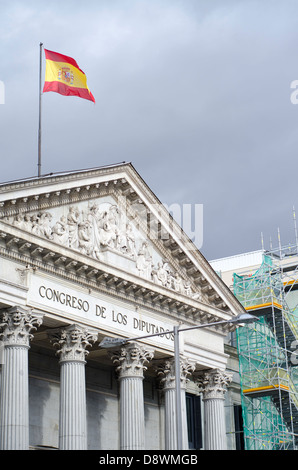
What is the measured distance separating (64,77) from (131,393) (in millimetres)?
14918

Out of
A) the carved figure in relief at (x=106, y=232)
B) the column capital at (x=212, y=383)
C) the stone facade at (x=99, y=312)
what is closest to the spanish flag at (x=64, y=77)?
the stone facade at (x=99, y=312)

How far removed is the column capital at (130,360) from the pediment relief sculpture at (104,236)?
11.2 feet

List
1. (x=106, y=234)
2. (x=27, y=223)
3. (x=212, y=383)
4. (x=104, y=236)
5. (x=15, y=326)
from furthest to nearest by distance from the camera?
(x=212, y=383)
(x=106, y=234)
(x=104, y=236)
(x=27, y=223)
(x=15, y=326)

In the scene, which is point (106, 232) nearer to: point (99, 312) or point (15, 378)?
point (99, 312)

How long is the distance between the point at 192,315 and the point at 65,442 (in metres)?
11.2

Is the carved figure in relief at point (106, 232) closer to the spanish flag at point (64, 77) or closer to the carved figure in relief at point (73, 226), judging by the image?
the carved figure in relief at point (73, 226)

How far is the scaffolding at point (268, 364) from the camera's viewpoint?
55.5 metres

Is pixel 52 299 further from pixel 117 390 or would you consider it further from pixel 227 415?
pixel 227 415

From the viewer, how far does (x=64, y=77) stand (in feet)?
143

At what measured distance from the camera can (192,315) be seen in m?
45.8

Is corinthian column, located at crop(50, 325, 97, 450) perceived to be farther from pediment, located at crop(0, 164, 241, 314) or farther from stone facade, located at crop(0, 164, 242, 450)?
pediment, located at crop(0, 164, 241, 314)

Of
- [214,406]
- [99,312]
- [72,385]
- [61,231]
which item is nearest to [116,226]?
[61,231]

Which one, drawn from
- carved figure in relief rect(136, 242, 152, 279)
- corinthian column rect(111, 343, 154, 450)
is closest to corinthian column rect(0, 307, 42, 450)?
corinthian column rect(111, 343, 154, 450)

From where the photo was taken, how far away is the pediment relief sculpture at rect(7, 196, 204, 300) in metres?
38.0
